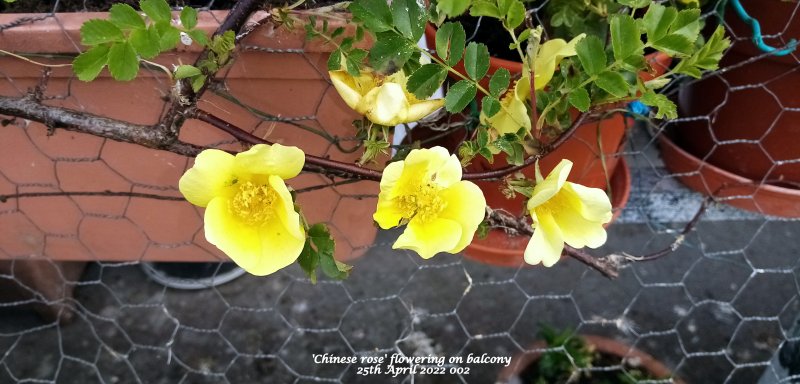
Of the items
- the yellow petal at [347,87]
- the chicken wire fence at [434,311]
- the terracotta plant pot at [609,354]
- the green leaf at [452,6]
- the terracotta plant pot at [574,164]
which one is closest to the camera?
the green leaf at [452,6]

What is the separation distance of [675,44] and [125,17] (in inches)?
15.0

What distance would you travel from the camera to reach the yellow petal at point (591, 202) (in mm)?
474

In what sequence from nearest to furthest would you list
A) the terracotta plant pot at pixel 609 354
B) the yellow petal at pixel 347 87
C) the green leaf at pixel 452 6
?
1. the green leaf at pixel 452 6
2. the yellow petal at pixel 347 87
3. the terracotta plant pot at pixel 609 354

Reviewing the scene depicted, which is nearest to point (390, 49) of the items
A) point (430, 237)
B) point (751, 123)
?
point (430, 237)

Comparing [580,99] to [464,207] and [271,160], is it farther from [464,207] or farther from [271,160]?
[271,160]

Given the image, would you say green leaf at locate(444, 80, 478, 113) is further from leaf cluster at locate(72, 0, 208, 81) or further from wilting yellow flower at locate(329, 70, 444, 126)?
leaf cluster at locate(72, 0, 208, 81)

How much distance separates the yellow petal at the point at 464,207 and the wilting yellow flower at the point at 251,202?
0.10 meters

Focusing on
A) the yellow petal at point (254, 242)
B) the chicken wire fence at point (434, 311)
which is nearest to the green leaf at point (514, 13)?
the yellow petal at point (254, 242)

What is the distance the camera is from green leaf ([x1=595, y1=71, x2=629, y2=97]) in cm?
47

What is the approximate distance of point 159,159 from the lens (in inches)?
27.5

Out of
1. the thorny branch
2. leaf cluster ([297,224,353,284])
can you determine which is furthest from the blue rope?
leaf cluster ([297,224,353,284])

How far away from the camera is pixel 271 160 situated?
1.45ft

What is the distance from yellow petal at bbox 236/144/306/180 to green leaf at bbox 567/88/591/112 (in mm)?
207

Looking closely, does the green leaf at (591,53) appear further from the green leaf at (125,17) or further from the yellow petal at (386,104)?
the green leaf at (125,17)
